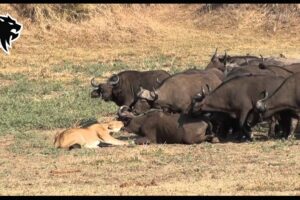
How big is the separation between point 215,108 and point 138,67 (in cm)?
1197

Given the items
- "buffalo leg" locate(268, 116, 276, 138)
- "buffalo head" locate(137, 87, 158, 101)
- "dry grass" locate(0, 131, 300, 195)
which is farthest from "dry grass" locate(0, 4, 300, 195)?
"buffalo head" locate(137, 87, 158, 101)

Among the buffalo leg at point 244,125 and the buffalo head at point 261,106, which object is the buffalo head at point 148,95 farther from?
the buffalo head at point 261,106

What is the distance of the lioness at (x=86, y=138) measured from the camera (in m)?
13.9

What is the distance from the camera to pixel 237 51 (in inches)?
1233

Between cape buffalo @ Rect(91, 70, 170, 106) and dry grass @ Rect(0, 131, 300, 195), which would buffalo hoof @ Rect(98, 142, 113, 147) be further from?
cape buffalo @ Rect(91, 70, 170, 106)

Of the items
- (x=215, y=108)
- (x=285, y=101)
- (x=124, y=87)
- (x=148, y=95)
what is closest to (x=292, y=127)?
(x=285, y=101)

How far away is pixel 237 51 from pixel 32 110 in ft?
46.8

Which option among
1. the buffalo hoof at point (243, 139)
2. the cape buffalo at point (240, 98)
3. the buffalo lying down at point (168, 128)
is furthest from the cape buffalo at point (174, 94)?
the buffalo hoof at point (243, 139)

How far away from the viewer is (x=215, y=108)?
49.1ft

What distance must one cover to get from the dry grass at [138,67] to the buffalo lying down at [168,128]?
360 millimetres

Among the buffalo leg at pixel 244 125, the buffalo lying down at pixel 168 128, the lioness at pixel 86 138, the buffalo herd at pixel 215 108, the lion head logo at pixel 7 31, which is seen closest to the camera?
the lioness at pixel 86 138

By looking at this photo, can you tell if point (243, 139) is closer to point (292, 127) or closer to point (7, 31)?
point (292, 127)

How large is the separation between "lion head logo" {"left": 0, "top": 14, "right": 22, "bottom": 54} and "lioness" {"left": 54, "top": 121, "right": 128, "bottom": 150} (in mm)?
11123

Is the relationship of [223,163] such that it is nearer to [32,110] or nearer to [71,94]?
[32,110]
